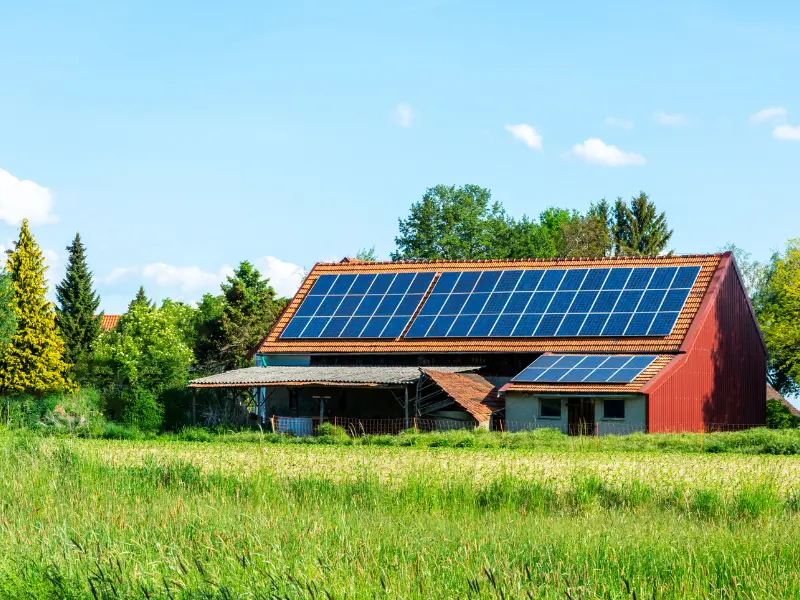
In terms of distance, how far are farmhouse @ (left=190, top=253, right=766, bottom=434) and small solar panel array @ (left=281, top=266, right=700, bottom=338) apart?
2.6 inches

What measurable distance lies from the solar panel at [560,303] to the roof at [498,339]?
0.96ft

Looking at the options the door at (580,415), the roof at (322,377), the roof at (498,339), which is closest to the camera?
the door at (580,415)

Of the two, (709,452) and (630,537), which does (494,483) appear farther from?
(709,452)

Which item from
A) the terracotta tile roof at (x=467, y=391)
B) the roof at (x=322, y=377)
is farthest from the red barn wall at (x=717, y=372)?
the roof at (x=322, y=377)

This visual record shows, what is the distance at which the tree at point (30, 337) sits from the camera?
189 feet

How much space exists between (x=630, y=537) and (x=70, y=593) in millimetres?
6113

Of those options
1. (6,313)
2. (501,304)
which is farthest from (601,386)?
(6,313)

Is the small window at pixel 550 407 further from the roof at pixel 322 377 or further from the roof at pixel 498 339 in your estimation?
the roof at pixel 322 377

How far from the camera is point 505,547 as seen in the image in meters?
12.5

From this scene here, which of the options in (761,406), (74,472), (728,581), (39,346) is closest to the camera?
(728,581)

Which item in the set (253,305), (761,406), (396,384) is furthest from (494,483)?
(253,305)

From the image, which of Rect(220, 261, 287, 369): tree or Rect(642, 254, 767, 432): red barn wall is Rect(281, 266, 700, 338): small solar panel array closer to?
Rect(642, 254, 767, 432): red barn wall

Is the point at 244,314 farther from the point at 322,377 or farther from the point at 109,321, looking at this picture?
the point at 109,321

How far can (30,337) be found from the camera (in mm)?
58094
